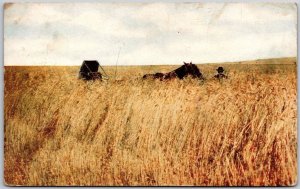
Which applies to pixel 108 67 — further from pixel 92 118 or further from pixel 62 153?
Answer: pixel 62 153

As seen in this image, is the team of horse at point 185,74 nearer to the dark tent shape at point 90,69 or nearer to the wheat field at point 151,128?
the wheat field at point 151,128

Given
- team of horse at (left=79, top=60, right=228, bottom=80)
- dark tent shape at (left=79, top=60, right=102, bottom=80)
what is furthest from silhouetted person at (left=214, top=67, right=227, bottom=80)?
dark tent shape at (left=79, top=60, right=102, bottom=80)

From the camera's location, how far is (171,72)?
559cm

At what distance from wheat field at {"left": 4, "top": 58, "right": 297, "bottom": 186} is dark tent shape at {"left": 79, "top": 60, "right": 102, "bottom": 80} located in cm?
6

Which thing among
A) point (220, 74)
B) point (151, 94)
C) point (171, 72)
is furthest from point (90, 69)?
point (220, 74)

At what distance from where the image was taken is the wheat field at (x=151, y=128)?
5594mm

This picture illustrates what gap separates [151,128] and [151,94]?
304mm

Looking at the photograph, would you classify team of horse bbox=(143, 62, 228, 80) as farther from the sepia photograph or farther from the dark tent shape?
the dark tent shape

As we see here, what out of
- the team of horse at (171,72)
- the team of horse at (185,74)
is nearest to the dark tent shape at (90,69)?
the team of horse at (171,72)

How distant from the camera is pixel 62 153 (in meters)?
5.66

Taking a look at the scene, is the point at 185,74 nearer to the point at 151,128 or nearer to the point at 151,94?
the point at 151,94

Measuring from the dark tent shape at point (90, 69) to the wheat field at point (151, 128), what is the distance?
2.3 inches

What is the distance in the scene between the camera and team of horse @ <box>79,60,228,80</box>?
18.3 feet

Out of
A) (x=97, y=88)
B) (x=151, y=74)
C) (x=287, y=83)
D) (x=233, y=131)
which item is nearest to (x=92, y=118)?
(x=97, y=88)
